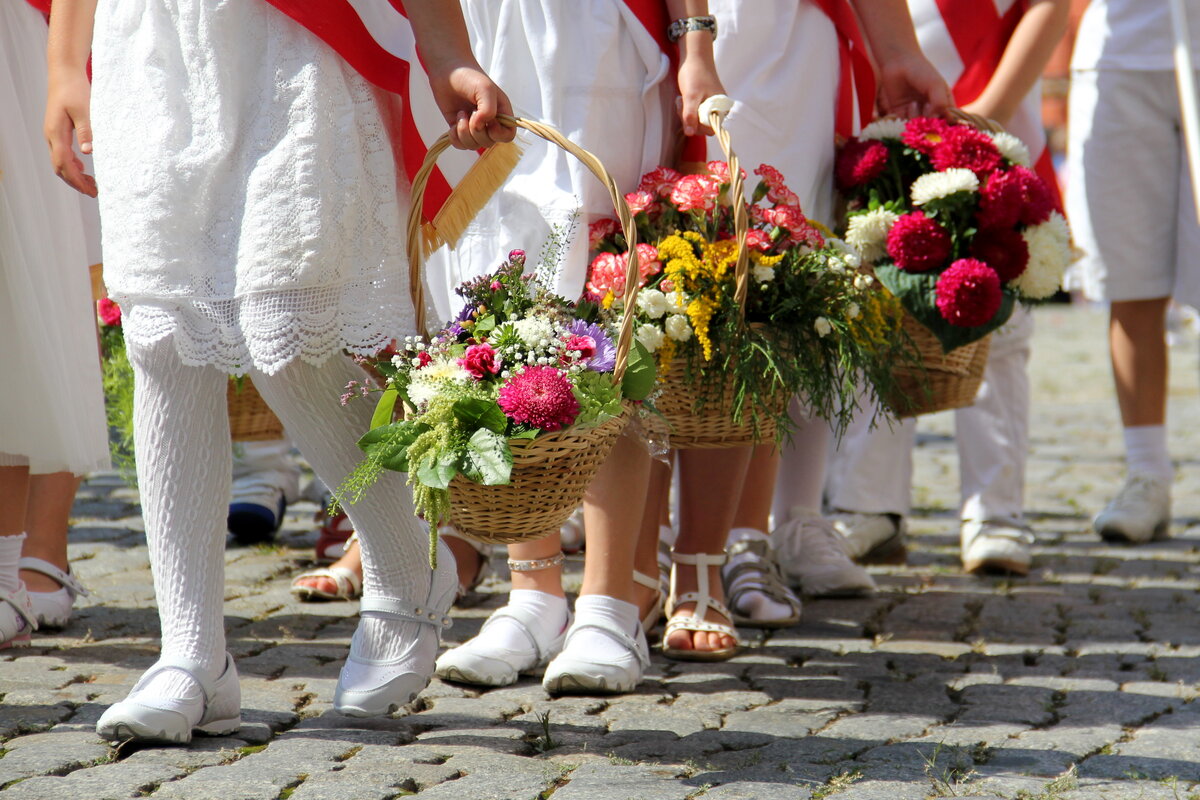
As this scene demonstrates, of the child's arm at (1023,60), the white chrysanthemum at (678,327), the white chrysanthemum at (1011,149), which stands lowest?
the white chrysanthemum at (678,327)

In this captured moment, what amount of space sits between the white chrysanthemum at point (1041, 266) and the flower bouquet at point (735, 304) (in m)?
0.61

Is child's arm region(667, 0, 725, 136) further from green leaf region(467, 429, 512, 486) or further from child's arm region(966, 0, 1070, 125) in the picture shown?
child's arm region(966, 0, 1070, 125)

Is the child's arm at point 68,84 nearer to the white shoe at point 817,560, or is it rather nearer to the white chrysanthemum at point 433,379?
the white chrysanthemum at point 433,379

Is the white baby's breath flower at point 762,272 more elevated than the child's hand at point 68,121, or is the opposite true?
the child's hand at point 68,121

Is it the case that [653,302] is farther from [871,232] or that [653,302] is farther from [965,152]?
[965,152]

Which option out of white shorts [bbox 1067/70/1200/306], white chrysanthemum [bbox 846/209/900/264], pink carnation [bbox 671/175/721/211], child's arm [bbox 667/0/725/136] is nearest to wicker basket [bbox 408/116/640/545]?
pink carnation [bbox 671/175/721/211]

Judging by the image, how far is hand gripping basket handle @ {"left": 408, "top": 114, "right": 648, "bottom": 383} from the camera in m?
2.40

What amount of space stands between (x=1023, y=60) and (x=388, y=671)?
2.78 meters

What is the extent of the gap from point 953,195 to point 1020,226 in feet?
0.82

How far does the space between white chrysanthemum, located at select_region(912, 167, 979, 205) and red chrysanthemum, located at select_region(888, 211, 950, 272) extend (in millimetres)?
51

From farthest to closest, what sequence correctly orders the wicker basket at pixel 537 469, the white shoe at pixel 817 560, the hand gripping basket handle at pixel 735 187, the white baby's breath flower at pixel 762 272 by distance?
1. the white shoe at pixel 817 560
2. the white baby's breath flower at pixel 762 272
3. the hand gripping basket handle at pixel 735 187
4. the wicker basket at pixel 537 469

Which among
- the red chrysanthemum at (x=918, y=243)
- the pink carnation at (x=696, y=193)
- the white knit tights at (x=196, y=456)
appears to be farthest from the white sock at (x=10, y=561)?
the red chrysanthemum at (x=918, y=243)

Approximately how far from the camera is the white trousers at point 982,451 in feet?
14.8

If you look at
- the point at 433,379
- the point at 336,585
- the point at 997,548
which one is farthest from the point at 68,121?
the point at 997,548
